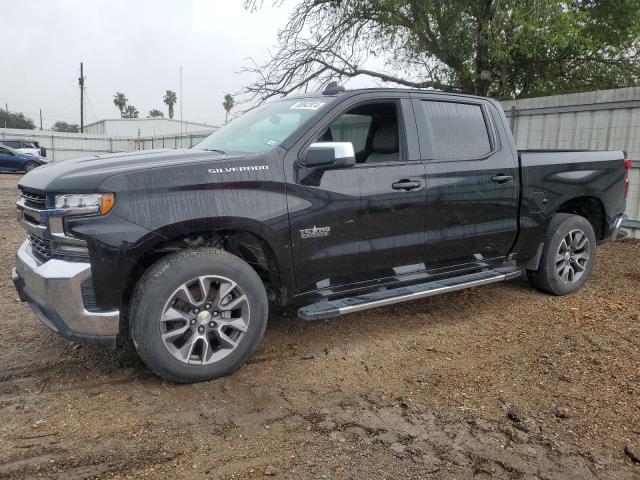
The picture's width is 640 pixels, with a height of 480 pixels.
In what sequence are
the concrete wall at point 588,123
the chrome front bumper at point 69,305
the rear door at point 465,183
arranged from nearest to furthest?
1. the chrome front bumper at point 69,305
2. the rear door at point 465,183
3. the concrete wall at point 588,123

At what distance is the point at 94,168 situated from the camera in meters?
3.28

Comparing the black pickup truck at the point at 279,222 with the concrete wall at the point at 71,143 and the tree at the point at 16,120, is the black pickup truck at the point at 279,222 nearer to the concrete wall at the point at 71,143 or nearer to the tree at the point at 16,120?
the concrete wall at the point at 71,143

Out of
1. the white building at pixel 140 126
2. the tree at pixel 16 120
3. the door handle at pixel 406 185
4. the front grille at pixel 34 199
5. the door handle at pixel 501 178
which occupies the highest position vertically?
the tree at pixel 16 120

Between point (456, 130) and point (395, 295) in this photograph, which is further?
point (456, 130)

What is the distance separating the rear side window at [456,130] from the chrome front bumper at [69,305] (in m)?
2.78

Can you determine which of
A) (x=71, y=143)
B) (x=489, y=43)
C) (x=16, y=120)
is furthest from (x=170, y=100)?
(x=489, y=43)

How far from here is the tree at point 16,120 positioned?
81.3m

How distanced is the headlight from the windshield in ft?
3.58

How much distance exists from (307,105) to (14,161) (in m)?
24.9

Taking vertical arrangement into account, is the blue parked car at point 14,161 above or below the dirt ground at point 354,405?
above

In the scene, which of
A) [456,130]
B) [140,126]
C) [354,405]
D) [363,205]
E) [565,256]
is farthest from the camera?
[140,126]

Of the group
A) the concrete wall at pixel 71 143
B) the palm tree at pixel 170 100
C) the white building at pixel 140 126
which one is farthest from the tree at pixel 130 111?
the concrete wall at pixel 71 143

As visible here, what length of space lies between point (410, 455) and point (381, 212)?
1826 millimetres

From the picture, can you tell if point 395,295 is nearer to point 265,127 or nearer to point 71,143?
point 265,127
